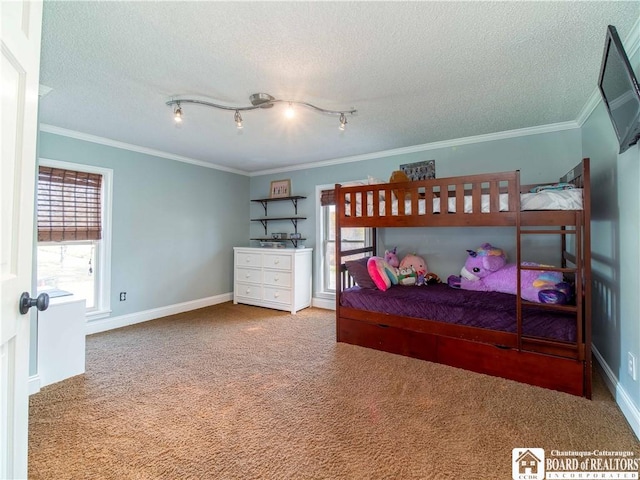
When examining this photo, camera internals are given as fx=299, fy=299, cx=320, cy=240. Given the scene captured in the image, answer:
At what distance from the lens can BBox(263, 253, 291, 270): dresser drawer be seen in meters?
4.22

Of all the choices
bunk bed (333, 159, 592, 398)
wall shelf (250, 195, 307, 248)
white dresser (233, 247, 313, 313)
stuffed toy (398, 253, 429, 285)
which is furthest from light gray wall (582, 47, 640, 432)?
wall shelf (250, 195, 307, 248)

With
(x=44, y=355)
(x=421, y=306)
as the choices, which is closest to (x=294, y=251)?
(x=421, y=306)

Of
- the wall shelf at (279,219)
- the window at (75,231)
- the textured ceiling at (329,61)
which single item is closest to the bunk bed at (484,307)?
the textured ceiling at (329,61)

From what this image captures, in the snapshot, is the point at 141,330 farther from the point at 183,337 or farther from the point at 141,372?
the point at 141,372

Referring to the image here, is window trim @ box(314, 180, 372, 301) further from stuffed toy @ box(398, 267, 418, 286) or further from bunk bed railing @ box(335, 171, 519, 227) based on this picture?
stuffed toy @ box(398, 267, 418, 286)

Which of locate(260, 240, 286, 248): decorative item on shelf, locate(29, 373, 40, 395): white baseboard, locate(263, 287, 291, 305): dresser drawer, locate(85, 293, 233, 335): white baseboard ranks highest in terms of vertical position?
locate(260, 240, 286, 248): decorative item on shelf

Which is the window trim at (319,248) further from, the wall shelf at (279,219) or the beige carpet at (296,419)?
the beige carpet at (296,419)

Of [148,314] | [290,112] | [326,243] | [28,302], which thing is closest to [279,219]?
[326,243]

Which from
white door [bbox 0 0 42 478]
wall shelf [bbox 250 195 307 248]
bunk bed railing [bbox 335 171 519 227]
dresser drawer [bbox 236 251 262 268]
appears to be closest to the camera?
white door [bbox 0 0 42 478]

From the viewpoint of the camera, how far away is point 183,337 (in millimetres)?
3232

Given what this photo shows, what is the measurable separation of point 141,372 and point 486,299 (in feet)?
9.72

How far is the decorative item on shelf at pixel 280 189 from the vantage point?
478cm

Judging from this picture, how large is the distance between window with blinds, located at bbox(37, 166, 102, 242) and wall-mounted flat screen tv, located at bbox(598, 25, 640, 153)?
441 centimetres

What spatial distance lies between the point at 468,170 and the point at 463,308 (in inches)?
69.0
